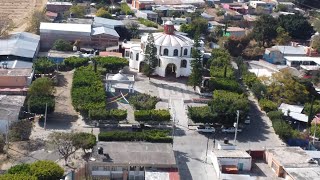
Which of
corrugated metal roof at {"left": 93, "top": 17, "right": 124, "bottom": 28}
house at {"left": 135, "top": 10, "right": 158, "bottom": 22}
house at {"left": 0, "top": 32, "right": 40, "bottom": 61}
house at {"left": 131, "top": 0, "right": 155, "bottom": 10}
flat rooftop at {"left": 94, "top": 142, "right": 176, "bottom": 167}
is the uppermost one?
house at {"left": 131, "top": 0, "right": 155, "bottom": 10}

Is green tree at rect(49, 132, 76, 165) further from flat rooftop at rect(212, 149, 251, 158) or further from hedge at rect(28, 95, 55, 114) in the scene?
flat rooftop at rect(212, 149, 251, 158)

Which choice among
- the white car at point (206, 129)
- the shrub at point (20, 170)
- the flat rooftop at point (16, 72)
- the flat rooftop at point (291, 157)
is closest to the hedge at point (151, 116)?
the white car at point (206, 129)

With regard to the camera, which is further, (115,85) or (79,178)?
(115,85)

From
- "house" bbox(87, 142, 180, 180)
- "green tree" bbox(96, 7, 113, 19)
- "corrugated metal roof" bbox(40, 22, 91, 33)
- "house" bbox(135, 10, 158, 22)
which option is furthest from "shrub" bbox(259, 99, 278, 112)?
"house" bbox(135, 10, 158, 22)

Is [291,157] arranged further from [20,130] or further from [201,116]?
[20,130]

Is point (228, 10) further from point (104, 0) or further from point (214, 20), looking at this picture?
point (104, 0)

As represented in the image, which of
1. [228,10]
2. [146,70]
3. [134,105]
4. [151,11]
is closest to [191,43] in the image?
[146,70]

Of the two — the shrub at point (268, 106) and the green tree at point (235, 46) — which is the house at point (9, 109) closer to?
the shrub at point (268, 106)
